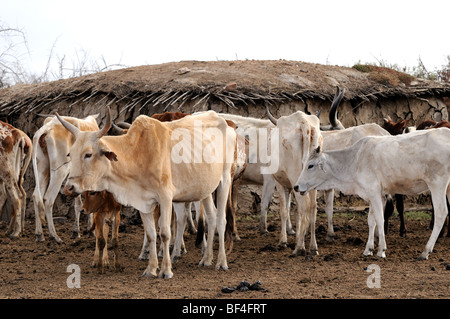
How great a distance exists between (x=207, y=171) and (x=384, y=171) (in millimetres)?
2539

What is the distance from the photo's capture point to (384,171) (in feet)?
28.1

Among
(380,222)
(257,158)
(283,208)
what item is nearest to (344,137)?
(257,158)

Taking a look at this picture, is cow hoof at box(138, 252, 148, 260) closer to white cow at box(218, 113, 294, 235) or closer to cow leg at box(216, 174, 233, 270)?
cow leg at box(216, 174, 233, 270)

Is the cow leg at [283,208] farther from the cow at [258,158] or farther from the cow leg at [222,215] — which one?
the cow leg at [222,215]

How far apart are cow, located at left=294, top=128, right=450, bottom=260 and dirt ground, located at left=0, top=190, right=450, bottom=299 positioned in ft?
2.23

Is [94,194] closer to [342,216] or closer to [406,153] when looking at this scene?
[406,153]

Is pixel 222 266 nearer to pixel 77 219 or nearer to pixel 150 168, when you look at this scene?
pixel 150 168

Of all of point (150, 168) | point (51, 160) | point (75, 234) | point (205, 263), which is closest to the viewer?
point (150, 168)

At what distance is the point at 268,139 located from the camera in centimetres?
1087

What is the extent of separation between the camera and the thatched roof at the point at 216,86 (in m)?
13.3

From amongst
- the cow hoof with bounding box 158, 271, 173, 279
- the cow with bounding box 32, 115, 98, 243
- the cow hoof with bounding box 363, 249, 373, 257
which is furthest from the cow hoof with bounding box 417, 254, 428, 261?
the cow with bounding box 32, 115, 98, 243

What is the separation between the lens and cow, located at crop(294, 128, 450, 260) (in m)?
8.21

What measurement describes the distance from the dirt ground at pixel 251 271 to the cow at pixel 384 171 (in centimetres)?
68

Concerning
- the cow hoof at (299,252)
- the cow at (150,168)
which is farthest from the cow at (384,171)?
the cow at (150,168)
